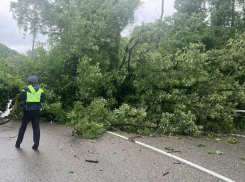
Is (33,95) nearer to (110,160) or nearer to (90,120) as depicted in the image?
(110,160)

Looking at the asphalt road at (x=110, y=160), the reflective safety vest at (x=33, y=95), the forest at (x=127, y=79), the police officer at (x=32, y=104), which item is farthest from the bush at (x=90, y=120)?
the reflective safety vest at (x=33, y=95)

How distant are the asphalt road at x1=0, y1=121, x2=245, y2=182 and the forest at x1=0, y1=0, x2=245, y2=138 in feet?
3.83

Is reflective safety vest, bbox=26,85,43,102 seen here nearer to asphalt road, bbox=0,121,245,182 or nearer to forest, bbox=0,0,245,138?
asphalt road, bbox=0,121,245,182

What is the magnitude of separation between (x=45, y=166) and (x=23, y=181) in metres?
0.79

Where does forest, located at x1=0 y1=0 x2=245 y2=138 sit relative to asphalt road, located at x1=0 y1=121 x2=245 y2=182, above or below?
above

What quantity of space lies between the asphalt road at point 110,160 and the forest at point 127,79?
117 cm

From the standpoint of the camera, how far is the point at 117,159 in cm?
587

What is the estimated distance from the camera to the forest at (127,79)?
948 centimetres

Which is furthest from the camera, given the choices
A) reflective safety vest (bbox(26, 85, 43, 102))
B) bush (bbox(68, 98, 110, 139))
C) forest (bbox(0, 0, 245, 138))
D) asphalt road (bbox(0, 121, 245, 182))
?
forest (bbox(0, 0, 245, 138))

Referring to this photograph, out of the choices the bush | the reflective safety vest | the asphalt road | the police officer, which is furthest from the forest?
the reflective safety vest

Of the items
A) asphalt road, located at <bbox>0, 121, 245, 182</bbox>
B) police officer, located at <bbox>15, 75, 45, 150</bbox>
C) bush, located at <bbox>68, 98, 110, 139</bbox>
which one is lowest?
asphalt road, located at <bbox>0, 121, 245, 182</bbox>

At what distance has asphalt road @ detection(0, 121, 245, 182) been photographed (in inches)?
188

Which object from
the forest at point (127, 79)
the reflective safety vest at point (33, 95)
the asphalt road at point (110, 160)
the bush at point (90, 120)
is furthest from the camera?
the forest at point (127, 79)

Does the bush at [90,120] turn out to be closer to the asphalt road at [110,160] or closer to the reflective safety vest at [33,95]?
the asphalt road at [110,160]
